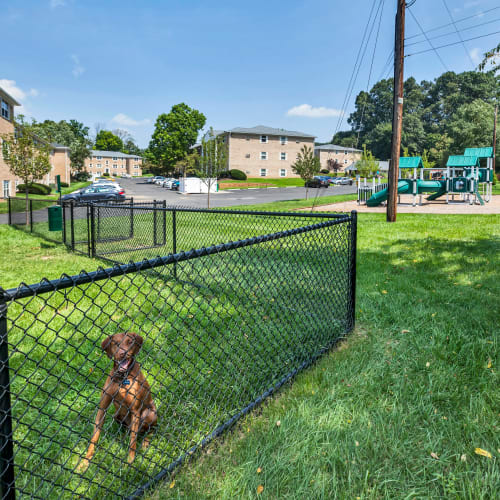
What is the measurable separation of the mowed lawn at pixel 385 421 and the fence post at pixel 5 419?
29.9 inches

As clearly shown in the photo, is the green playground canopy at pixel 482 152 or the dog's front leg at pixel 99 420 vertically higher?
the green playground canopy at pixel 482 152

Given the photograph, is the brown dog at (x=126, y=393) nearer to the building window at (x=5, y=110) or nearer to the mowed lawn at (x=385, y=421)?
the mowed lawn at (x=385, y=421)

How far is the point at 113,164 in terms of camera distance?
101750 millimetres

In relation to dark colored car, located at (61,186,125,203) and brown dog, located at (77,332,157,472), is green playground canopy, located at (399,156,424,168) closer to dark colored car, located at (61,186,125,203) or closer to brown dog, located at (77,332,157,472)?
dark colored car, located at (61,186,125,203)

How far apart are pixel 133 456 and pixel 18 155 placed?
1577 cm

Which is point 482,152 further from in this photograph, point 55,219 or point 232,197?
point 55,219

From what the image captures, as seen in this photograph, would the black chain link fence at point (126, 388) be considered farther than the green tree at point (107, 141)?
No

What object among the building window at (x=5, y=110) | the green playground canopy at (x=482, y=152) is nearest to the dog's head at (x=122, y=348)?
the green playground canopy at (x=482, y=152)

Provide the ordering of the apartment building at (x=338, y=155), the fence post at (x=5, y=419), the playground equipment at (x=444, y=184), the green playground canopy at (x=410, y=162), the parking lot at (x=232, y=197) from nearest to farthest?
1. the fence post at (x=5, y=419)
2. the playground equipment at (x=444, y=184)
3. the green playground canopy at (x=410, y=162)
4. the parking lot at (x=232, y=197)
5. the apartment building at (x=338, y=155)

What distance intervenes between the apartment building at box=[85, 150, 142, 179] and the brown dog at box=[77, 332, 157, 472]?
102 metres

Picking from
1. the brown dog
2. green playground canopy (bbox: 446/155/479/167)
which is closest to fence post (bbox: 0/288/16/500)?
the brown dog

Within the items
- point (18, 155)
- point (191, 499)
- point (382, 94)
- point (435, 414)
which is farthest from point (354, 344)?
point (382, 94)

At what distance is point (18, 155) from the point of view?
48.5 feet

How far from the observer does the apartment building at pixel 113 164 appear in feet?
320
